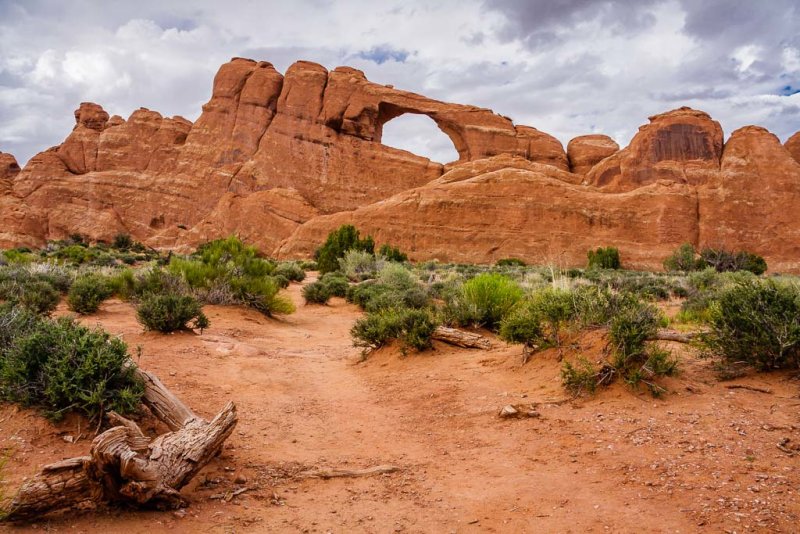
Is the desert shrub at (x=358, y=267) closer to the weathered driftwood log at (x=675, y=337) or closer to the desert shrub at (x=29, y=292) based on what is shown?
the desert shrub at (x=29, y=292)

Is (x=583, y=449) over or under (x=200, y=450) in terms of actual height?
under

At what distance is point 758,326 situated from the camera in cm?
518

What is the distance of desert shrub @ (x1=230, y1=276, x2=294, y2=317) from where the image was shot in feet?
43.1

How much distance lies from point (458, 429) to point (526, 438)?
77 cm

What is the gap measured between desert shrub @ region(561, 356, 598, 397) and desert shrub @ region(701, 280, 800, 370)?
4.29ft

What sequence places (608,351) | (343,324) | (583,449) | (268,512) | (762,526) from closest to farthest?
1. (762,526)
2. (268,512)
3. (583,449)
4. (608,351)
5. (343,324)

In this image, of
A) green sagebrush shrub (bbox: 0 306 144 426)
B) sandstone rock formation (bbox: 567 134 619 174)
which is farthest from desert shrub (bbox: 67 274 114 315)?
sandstone rock formation (bbox: 567 134 619 174)

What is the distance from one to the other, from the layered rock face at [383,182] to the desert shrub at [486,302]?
4145 centimetres

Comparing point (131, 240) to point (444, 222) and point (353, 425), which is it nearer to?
point (444, 222)

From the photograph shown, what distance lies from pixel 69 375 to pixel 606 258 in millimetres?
45342

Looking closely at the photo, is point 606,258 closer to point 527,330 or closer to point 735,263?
point 735,263

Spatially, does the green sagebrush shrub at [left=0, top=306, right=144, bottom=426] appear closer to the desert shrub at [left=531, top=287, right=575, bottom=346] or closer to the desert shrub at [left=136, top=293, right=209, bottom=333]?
the desert shrub at [left=136, top=293, right=209, bottom=333]

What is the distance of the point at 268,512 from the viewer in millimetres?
3629

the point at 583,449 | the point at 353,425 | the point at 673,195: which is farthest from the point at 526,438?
the point at 673,195
